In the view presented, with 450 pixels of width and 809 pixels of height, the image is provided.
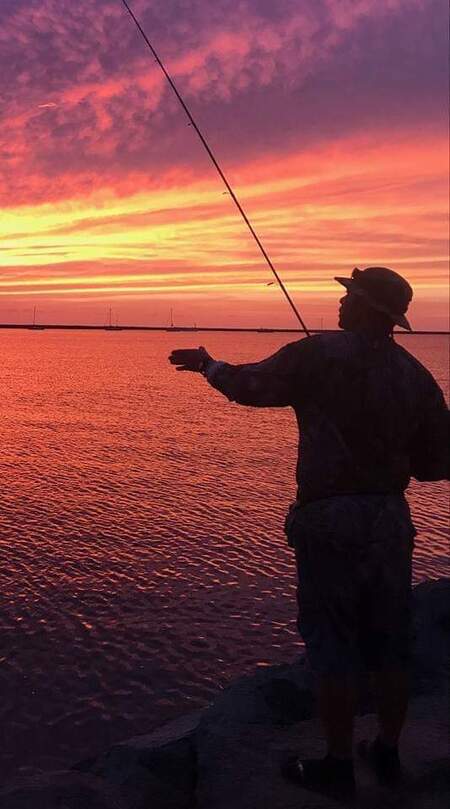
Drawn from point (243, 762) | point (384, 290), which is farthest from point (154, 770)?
point (384, 290)

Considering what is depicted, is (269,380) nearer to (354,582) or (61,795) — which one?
(354,582)

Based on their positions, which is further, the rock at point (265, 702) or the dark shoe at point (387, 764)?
the rock at point (265, 702)

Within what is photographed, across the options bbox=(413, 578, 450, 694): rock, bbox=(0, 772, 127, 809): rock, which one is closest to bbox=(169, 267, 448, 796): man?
bbox=(0, 772, 127, 809): rock

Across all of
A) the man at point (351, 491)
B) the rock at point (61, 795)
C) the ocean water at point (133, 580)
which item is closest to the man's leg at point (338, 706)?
the man at point (351, 491)

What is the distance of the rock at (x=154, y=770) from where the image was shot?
15.3 feet

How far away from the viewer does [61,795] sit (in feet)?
14.6

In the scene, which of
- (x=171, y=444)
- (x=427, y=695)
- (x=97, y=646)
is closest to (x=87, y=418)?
(x=171, y=444)

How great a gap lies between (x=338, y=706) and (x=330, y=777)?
1.71 ft

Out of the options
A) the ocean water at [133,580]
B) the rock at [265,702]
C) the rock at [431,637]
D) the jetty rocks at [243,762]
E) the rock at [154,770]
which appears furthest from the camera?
the ocean water at [133,580]

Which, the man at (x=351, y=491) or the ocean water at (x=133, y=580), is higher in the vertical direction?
the man at (x=351, y=491)

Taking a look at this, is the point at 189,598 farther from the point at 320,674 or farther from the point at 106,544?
the point at 320,674

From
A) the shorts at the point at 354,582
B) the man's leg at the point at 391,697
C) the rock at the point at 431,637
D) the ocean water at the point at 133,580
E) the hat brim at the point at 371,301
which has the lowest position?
the ocean water at the point at 133,580

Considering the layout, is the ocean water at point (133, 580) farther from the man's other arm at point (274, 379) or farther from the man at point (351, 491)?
the man's other arm at point (274, 379)

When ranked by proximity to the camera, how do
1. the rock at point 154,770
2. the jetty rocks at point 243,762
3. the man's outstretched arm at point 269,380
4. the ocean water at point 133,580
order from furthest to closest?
the ocean water at point 133,580, the rock at point 154,770, the jetty rocks at point 243,762, the man's outstretched arm at point 269,380
